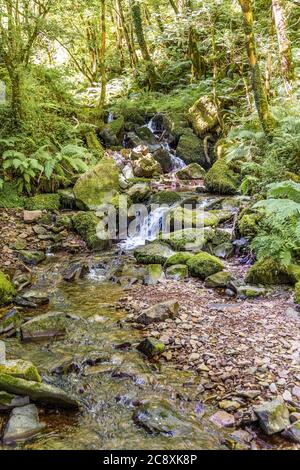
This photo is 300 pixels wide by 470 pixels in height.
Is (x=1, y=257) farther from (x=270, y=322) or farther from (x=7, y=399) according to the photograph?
(x=270, y=322)

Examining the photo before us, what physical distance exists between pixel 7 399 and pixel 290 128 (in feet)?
22.8

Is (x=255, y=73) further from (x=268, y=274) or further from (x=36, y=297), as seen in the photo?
(x=36, y=297)

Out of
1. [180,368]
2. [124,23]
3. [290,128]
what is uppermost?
[124,23]

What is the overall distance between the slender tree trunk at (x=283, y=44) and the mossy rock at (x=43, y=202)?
6.44 meters

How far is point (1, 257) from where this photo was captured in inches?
274

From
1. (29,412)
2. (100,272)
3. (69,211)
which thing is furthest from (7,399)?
(69,211)

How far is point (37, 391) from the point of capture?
119 inches

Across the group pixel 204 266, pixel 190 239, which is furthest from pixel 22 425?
pixel 190 239

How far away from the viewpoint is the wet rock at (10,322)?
4.43 m

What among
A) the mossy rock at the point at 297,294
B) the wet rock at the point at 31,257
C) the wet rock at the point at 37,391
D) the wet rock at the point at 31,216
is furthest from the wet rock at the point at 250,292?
the wet rock at the point at 31,216

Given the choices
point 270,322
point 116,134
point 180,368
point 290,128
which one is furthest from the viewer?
point 116,134

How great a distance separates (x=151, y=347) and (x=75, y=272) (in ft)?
9.55

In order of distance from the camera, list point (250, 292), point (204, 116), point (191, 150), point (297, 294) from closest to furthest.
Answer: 1. point (297, 294)
2. point (250, 292)
3. point (191, 150)
4. point (204, 116)

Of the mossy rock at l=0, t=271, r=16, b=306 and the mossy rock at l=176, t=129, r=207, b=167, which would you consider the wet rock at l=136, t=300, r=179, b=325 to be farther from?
the mossy rock at l=176, t=129, r=207, b=167
